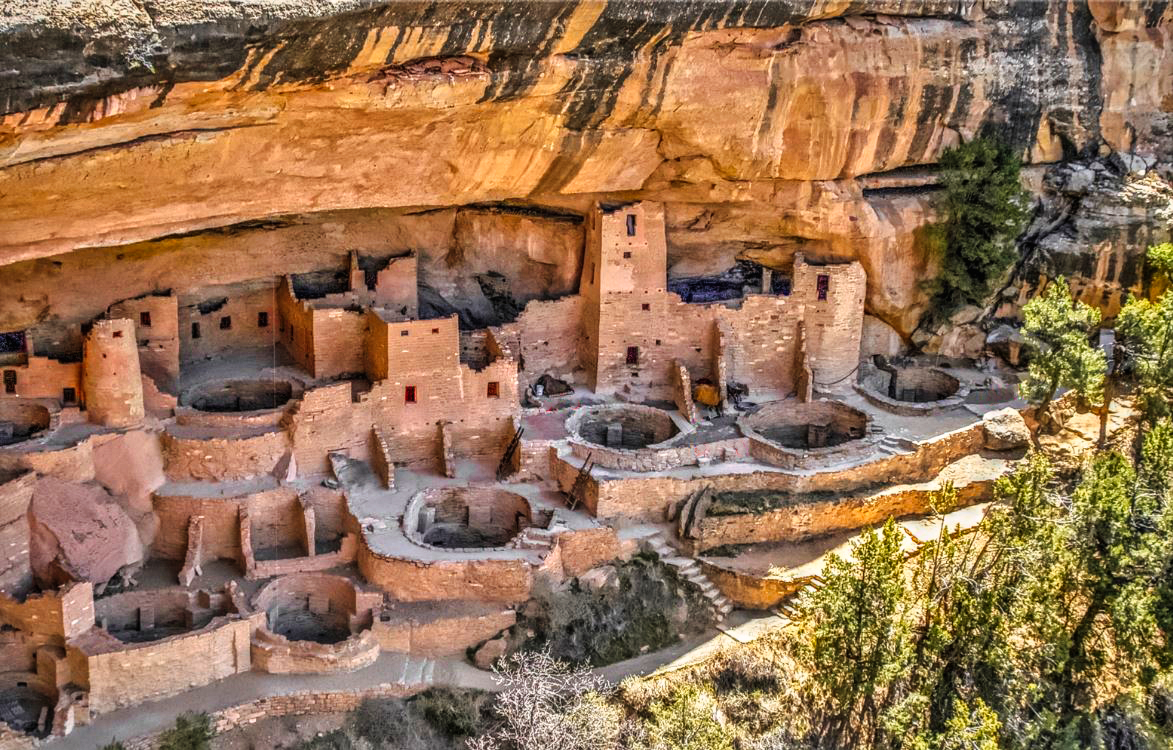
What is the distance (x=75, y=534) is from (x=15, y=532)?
75 centimetres

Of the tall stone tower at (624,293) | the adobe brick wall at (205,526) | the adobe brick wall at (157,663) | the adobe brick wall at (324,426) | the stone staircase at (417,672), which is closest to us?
the adobe brick wall at (157,663)

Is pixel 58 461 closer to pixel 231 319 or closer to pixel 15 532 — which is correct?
pixel 15 532

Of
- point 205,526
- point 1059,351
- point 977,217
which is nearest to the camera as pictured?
point 205,526

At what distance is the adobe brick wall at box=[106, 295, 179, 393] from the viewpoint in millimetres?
21125

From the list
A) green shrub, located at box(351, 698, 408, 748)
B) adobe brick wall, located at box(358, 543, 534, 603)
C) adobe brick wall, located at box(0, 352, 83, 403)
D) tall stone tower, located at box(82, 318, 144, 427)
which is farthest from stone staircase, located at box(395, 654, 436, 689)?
adobe brick wall, located at box(0, 352, 83, 403)

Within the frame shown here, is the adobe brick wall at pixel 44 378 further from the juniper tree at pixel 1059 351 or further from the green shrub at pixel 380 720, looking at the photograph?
the juniper tree at pixel 1059 351

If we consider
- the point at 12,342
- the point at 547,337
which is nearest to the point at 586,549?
the point at 547,337

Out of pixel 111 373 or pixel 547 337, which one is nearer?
pixel 111 373

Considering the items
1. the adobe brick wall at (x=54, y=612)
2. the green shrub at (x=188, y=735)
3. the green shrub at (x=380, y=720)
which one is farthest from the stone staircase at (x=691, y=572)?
the adobe brick wall at (x=54, y=612)

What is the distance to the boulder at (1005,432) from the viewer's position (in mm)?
22875

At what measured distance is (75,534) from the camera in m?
18.9

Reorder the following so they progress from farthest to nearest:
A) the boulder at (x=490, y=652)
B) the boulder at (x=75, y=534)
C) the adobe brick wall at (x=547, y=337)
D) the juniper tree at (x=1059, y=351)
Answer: the adobe brick wall at (x=547, y=337), the juniper tree at (x=1059, y=351), the boulder at (x=490, y=652), the boulder at (x=75, y=534)

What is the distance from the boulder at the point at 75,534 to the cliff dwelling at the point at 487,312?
0.17 feet

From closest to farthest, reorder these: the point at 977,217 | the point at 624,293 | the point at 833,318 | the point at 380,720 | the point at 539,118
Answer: the point at 380,720 → the point at 539,118 → the point at 624,293 → the point at 977,217 → the point at 833,318
